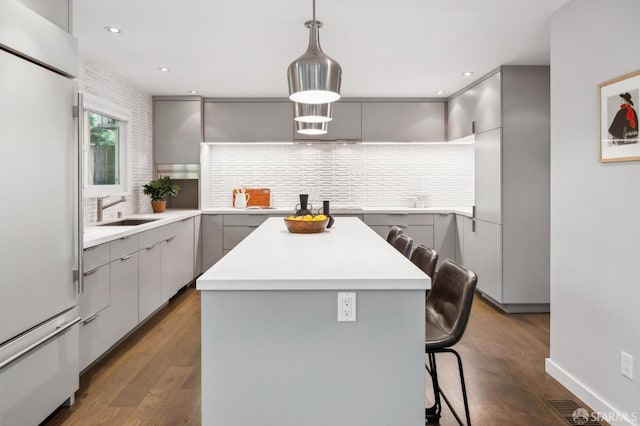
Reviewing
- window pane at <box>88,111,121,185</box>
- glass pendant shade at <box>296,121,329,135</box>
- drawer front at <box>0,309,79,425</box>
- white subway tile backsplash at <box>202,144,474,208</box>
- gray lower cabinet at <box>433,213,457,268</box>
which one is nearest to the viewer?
drawer front at <box>0,309,79,425</box>

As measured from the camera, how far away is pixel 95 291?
9.73 ft

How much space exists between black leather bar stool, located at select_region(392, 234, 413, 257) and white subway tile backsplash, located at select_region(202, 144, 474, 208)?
3160mm

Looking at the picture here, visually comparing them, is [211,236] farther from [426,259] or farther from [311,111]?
[426,259]

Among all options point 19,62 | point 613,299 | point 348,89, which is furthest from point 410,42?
point 19,62

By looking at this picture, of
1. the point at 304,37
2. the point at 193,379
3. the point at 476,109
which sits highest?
the point at 304,37

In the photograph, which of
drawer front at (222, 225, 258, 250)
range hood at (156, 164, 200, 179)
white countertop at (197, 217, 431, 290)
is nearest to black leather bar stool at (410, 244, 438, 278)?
white countertop at (197, 217, 431, 290)

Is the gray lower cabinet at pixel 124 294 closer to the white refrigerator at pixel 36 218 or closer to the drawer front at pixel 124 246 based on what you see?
the drawer front at pixel 124 246

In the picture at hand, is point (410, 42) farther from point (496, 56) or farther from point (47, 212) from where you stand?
point (47, 212)

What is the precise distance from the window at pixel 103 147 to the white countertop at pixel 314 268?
232cm

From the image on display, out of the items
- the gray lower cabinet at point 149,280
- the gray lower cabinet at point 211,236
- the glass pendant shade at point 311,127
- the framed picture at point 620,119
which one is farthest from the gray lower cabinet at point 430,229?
the framed picture at point 620,119

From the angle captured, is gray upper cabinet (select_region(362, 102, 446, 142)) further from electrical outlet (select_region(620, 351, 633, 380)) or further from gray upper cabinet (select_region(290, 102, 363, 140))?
electrical outlet (select_region(620, 351, 633, 380))

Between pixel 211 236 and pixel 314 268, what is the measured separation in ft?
13.7

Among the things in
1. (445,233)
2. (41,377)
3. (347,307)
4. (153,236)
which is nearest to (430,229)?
(445,233)

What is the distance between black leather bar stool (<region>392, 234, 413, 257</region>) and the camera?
2934mm
